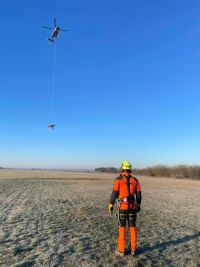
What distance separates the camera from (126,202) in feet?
34.2

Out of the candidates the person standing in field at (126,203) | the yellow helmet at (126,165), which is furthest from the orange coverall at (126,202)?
the yellow helmet at (126,165)

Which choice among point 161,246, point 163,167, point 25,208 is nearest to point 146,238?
point 161,246

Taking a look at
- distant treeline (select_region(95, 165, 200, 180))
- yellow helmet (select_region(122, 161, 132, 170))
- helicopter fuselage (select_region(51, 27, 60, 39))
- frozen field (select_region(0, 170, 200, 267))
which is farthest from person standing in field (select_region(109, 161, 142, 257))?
distant treeline (select_region(95, 165, 200, 180))

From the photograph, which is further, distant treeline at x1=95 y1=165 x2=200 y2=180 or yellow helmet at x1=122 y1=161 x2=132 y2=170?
distant treeline at x1=95 y1=165 x2=200 y2=180

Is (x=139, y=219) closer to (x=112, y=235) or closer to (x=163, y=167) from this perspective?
(x=112, y=235)

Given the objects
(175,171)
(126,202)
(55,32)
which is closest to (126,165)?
(126,202)

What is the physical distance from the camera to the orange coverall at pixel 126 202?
410 inches

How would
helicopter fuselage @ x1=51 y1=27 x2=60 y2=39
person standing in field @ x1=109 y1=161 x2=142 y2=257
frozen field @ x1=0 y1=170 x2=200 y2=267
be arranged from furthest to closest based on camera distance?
helicopter fuselage @ x1=51 y1=27 x2=60 y2=39, person standing in field @ x1=109 y1=161 x2=142 y2=257, frozen field @ x1=0 y1=170 x2=200 y2=267

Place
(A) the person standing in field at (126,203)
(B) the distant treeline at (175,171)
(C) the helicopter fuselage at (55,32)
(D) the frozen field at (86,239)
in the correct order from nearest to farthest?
1. (D) the frozen field at (86,239)
2. (A) the person standing in field at (126,203)
3. (C) the helicopter fuselage at (55,32)
4. (B) the distant treeline at (175,171)

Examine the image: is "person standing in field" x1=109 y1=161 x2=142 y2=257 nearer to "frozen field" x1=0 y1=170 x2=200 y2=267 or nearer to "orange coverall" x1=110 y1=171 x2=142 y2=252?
"orange coverall" x1=110 y1=171 x2=142 y2=252

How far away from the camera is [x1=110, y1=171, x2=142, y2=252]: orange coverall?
10422 mm

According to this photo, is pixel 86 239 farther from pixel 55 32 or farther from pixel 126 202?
pixel 55 32

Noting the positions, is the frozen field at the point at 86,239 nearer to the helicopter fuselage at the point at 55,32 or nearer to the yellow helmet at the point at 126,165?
the yellow helmet at the point at 126,165

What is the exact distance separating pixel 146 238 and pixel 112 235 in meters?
1.30
